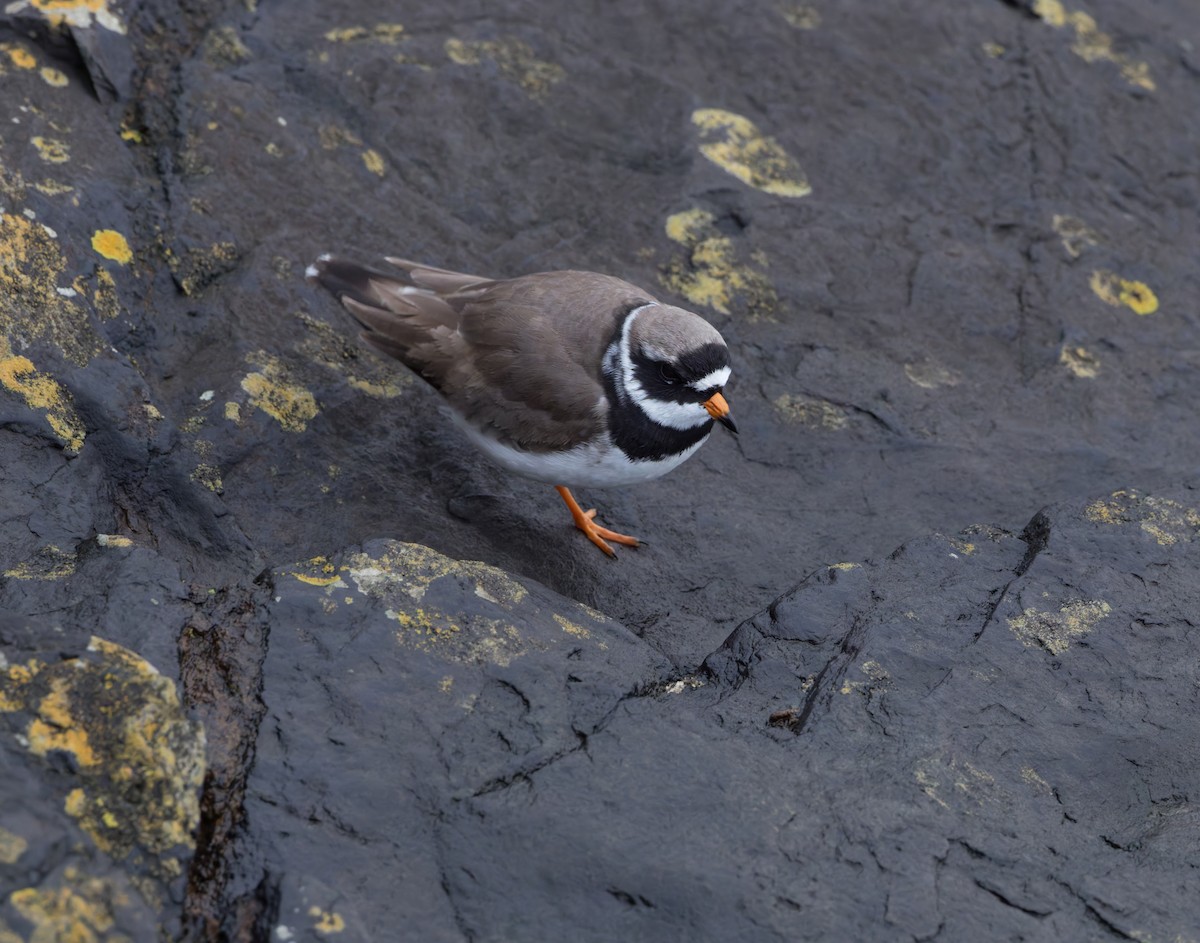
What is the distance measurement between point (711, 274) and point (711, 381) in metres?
1.57

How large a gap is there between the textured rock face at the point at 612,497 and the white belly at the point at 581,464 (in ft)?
1.21

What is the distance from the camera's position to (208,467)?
5594 millimetres

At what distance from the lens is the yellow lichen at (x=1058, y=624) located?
189 inches

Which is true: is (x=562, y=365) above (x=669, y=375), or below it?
below

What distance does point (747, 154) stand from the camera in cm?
802

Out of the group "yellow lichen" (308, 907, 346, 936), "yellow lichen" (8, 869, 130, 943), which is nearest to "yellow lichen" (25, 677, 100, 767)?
"yellow lichen" (8, 869, 130, 943)

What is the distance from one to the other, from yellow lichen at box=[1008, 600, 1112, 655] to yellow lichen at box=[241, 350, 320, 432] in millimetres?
3629

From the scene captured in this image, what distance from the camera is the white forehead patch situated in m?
5.98

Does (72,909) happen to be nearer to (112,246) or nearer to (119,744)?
(119,744)

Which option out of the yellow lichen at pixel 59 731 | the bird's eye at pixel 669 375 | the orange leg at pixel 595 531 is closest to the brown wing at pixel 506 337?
the bird's eye at pixel 669 375

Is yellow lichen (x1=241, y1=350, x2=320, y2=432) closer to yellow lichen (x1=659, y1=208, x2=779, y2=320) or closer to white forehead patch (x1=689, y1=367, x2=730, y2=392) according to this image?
white forehead patch (x1=689, y1=367, x2=730, y2=392)

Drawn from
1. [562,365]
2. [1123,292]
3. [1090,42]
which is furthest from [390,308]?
[1090,42]

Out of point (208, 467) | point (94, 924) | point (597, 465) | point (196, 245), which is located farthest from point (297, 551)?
point (94, 924)

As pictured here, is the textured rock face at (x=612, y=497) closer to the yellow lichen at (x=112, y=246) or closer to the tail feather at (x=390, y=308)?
the yellow lichen at (x=112, y=246)
